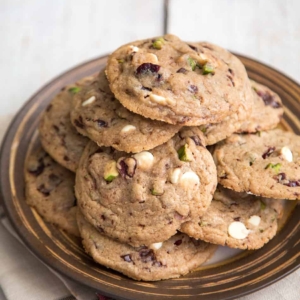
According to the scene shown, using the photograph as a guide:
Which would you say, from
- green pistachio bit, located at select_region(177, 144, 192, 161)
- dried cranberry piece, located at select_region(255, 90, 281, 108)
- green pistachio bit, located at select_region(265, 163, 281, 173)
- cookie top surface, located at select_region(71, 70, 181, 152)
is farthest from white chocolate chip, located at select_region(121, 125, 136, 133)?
dried cranberry piece, located at select_region(255, 90, 281, 108)

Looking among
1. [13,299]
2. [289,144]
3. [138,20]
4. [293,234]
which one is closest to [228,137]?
[289,144]

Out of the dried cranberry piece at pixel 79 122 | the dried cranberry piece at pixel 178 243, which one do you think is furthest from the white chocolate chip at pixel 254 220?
the dried cranberry piece at pixel 79 122

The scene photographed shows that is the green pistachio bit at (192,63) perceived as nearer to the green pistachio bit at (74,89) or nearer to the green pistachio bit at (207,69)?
the green pistachio bit at (207,69)

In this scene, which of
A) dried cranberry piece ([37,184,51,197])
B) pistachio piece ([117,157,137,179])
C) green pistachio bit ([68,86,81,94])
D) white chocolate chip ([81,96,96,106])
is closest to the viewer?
pistachio piece ([117,157,137,179])

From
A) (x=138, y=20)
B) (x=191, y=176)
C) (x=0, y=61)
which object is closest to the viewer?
(x=191, y=176)

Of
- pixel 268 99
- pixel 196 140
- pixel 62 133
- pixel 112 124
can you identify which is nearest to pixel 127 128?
pixel 112 124

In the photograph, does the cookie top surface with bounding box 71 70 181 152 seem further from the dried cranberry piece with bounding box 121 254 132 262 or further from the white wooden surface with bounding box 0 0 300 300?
the white wooden surface with bounding box 0 0 300 300

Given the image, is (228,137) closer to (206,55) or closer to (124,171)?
(206,55)
